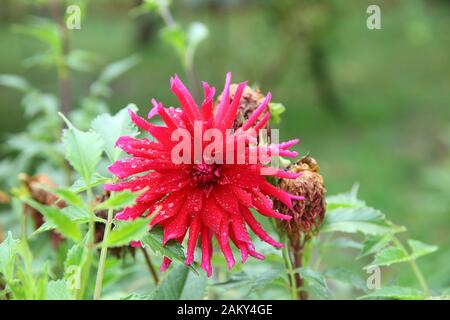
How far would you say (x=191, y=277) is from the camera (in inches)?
32.5

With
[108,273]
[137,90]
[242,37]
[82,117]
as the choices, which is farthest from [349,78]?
[108,273]

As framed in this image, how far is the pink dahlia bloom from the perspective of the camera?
24.8 inches

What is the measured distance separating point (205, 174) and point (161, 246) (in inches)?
3.4

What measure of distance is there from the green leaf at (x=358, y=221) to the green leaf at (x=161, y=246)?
0.24 meters

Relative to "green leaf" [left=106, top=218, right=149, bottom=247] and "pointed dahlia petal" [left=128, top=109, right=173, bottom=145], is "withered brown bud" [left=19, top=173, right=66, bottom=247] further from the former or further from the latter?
"green leaf" [left=106, top=218, right=149, bottom=247]

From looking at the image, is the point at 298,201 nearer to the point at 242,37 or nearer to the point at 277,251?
the point at 277,251

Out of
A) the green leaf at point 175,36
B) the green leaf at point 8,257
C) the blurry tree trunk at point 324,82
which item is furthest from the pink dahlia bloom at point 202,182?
the blurry tree trunk at point 324,82

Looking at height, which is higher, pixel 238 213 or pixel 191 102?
pixel 191 102

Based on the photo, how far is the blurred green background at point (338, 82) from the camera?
410cm

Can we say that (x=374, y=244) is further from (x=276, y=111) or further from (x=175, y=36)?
(x=175, y=36)

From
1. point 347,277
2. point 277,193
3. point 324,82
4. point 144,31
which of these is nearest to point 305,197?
point 277,193

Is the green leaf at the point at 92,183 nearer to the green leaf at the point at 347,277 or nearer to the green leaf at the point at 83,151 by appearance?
the green leaf at the point at 83,151
